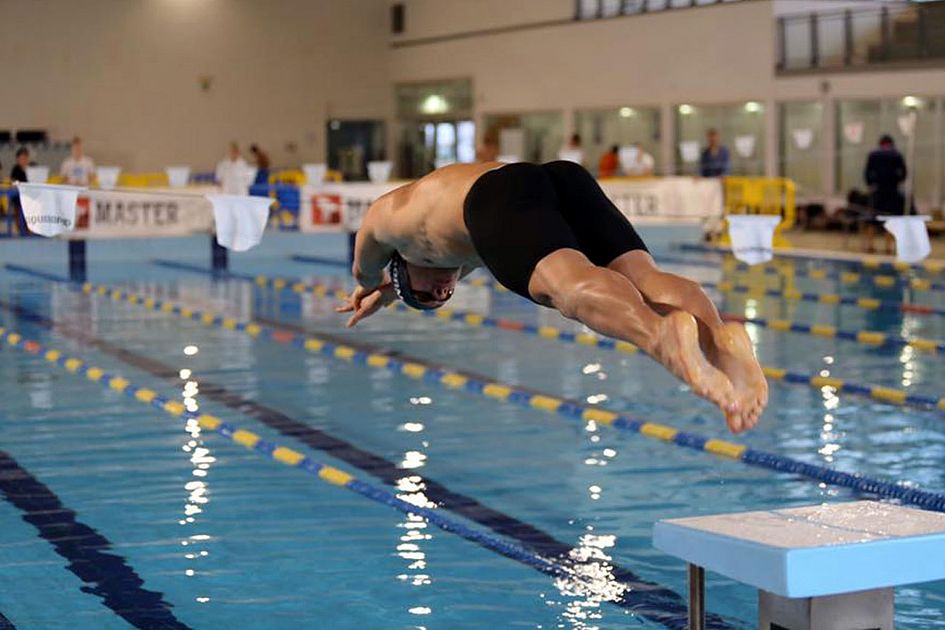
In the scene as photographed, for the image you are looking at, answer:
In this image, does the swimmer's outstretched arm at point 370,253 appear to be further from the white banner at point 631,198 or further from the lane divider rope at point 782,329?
the white banner at point 631,198

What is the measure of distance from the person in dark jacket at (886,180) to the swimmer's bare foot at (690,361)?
1492 centimetres

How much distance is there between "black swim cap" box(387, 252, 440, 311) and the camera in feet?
16.9

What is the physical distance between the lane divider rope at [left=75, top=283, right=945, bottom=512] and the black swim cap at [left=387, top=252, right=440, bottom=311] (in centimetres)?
255

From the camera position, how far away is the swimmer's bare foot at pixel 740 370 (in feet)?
11.9

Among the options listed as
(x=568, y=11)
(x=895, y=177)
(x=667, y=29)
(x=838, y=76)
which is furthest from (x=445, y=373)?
(x=568, y=11)

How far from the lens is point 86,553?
6.04 metres

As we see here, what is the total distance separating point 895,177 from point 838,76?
4754mm

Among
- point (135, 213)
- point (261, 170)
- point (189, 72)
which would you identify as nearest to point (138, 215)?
point (135, 213)

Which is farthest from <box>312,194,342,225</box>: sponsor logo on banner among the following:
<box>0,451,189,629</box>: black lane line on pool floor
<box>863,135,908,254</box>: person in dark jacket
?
<box>0,451,189,629</box>: black lane line on pool floor

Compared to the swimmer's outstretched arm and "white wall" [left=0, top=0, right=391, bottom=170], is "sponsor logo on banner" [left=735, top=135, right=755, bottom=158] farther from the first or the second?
the swimmer's outstretched arm

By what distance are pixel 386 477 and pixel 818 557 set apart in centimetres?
438

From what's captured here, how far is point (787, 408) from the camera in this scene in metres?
9.09

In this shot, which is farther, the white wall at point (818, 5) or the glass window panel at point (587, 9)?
the glass window panel at point (587, 9)

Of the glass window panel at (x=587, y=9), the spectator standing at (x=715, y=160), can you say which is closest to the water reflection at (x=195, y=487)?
the spectator standing at (x=715, y=160)
